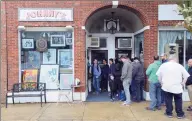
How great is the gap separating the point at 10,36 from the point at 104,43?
178 inches

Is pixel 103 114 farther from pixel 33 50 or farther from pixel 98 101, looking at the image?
pixel 33 50

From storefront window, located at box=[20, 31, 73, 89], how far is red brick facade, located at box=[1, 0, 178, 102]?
1.12 feet

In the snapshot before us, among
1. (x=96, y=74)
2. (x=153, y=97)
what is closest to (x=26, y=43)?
(x=96, y=74)

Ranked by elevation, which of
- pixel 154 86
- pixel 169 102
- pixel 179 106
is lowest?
pixel 179 106

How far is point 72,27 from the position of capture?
10500 mm

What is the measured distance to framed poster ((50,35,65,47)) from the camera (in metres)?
10.8

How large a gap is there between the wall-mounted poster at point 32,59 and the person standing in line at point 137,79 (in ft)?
12.2

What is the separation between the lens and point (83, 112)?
8883 mm

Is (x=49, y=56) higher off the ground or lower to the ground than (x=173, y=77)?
higher

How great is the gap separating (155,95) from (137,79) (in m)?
1.33

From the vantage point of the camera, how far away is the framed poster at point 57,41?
10812 mm

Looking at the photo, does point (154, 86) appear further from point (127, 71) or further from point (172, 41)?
point (172, 41)

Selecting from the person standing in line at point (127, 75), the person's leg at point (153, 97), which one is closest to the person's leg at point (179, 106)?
the person's leg at point (153, 97)

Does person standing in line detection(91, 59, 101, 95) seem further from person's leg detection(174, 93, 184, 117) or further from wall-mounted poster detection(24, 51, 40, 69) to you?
person's leg detection(174, 93, 184, 117)
